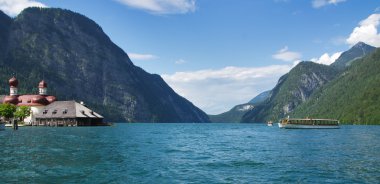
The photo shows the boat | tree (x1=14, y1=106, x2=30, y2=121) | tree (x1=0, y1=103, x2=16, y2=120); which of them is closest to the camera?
tree (x1=0, y1=103, x2=16, y2=120)

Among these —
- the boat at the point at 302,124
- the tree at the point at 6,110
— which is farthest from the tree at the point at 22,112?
the boat at the point at 302,124

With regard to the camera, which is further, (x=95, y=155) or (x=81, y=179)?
(x=95, y=155)

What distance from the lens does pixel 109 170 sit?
35.7 m

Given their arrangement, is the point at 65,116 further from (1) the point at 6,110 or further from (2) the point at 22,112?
(1) the point at 6,110

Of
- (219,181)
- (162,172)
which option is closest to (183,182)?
(219,181)

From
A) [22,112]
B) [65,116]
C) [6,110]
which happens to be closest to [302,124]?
[65,116]

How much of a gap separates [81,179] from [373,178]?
72.6ft

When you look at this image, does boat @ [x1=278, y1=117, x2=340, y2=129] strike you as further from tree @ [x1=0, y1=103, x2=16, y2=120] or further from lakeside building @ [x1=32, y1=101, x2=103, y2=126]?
tree @ [x1=0, y1=103, x2=16, y2=120]

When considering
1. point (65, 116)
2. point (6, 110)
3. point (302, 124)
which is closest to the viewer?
point (6, 110)

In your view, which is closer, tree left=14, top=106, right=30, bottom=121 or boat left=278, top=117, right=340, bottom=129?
tree left=14, top=106, right=30, bottom=121

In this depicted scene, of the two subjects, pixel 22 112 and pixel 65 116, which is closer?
pixel 65 116

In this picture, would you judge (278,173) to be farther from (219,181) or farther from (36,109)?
(36,109)

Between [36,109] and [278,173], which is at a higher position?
[36,109]

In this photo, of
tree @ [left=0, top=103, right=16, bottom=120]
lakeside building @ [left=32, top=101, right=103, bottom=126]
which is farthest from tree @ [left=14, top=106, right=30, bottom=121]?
tree @ [left=0, top=103, right=16, bottom=120]
